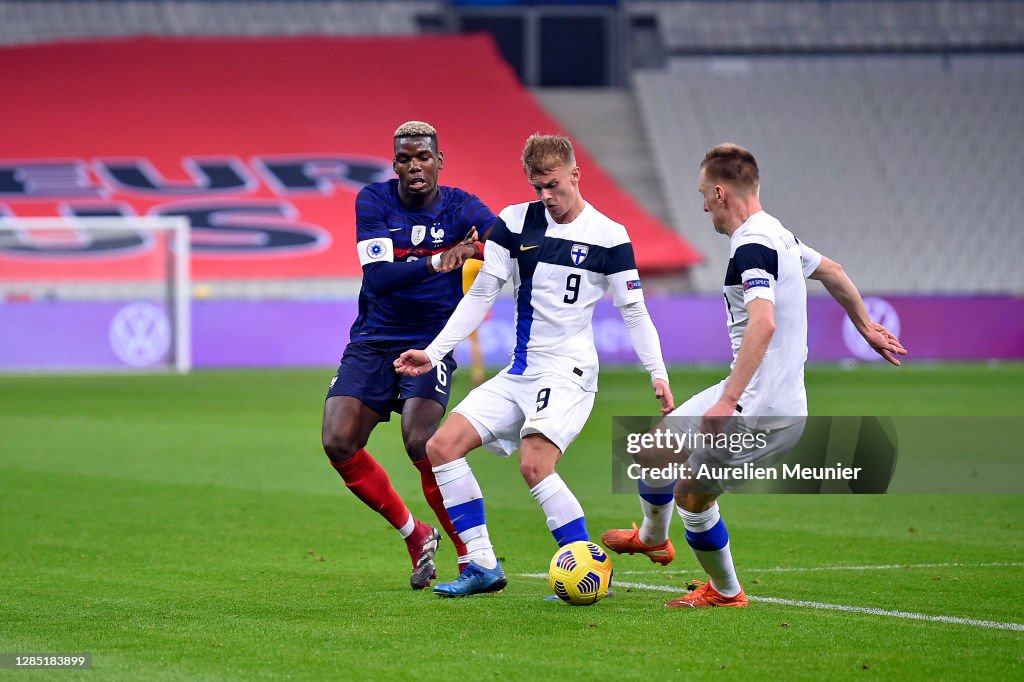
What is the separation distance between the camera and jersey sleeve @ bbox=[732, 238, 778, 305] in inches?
219

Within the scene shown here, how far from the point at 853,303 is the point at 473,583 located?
2045 millimetres

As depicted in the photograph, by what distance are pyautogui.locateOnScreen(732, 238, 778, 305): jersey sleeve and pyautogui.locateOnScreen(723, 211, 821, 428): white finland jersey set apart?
4 cm

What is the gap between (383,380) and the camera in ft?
23.0

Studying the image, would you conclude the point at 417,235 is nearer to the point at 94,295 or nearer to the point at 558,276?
the point at 558,276

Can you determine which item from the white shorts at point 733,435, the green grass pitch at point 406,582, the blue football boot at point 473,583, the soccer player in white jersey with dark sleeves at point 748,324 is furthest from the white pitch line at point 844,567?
the white shorts at point 733,435

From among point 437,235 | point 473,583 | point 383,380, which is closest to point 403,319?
point 383,380

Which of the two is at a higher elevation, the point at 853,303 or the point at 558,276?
the point at 558,276

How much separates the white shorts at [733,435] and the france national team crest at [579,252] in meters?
0.84

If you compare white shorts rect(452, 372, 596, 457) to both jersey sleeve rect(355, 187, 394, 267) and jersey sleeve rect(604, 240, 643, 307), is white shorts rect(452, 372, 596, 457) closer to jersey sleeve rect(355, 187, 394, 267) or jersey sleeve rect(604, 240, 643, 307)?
jersey sleeve rect(604, 240, 643, 307)

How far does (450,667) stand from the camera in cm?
500

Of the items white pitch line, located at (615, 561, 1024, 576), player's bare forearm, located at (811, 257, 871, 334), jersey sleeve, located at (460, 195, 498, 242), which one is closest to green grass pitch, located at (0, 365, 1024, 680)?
white pitch line, located at (615, 561, 1024, 576)

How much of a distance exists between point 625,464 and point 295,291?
25087 mm

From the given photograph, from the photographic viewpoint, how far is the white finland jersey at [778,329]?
5730 millimetres

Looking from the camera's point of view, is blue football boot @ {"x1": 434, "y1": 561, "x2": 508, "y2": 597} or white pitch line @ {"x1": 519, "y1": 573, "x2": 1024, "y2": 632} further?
blue football boot @ {"x1": 434, "y1": 561, "x2": 508, "y2": 597}
